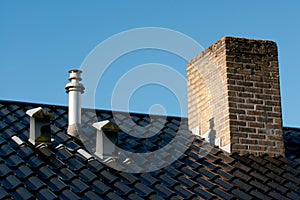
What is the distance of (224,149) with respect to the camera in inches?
417

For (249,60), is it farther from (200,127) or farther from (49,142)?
(49,142)

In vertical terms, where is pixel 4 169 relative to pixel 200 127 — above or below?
below

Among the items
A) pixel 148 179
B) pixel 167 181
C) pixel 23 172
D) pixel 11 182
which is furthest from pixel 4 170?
pixel 167 181

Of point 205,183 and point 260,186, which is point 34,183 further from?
point 260,186

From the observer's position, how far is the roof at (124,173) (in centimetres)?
812

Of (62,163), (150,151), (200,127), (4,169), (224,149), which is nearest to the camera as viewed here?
(4,169)

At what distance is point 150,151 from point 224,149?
1.37 meters

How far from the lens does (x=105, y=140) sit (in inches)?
363

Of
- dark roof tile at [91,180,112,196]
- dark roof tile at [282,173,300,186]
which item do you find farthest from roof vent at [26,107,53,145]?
dark roof tile at [282,173,300,186]

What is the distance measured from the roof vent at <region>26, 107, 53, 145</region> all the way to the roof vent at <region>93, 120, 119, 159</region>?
0.69 metres

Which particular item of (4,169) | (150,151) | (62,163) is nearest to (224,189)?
(150,151)

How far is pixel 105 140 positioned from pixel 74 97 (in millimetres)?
1185

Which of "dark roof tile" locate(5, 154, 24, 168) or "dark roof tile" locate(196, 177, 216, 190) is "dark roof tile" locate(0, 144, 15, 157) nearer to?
"dark roof tile" locate(5, 154, 24, 168)

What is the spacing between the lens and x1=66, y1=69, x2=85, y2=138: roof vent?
10000 mm
